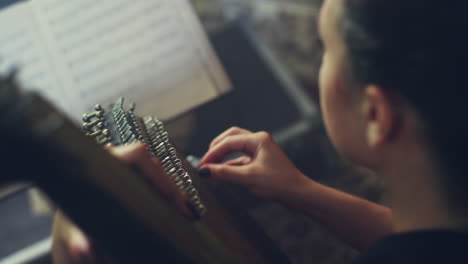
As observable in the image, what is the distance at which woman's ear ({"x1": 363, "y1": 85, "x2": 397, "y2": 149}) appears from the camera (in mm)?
468

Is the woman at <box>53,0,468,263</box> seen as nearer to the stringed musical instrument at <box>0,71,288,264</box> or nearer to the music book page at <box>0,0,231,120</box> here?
the stringed musical instrument at <box>0,71,288,264</box>

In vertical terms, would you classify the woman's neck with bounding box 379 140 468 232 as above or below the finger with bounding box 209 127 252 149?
below

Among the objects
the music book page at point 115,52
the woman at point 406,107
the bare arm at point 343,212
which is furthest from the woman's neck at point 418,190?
the music book page at point 115,52

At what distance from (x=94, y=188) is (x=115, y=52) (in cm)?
63

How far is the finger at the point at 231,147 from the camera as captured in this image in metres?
0.71

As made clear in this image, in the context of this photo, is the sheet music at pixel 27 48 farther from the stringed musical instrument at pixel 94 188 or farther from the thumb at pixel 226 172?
the stringed musical instrument at pixel 94 188

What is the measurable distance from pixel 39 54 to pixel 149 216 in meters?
0.67

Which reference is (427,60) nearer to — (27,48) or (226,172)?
(226,172)

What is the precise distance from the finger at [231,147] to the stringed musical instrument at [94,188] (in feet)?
0.85

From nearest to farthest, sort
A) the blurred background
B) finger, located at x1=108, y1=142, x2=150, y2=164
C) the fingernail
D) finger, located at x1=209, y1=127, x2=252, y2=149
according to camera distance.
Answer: finger, located at x1=108, y1=142, x2=150, y2=164 → the fingernail → finger, located at x1=209, y1=127, x2=252, y2=149 → the blurred background

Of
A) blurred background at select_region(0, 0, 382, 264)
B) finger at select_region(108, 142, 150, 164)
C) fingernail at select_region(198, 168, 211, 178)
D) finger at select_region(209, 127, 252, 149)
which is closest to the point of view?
finger at select_region(108, 142, 150, 164)

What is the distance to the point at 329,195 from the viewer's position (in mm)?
700

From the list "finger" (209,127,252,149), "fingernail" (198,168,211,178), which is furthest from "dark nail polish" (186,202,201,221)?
"finger" (209,127,252,149)

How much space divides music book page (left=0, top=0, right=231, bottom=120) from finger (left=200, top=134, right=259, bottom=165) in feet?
0.54
